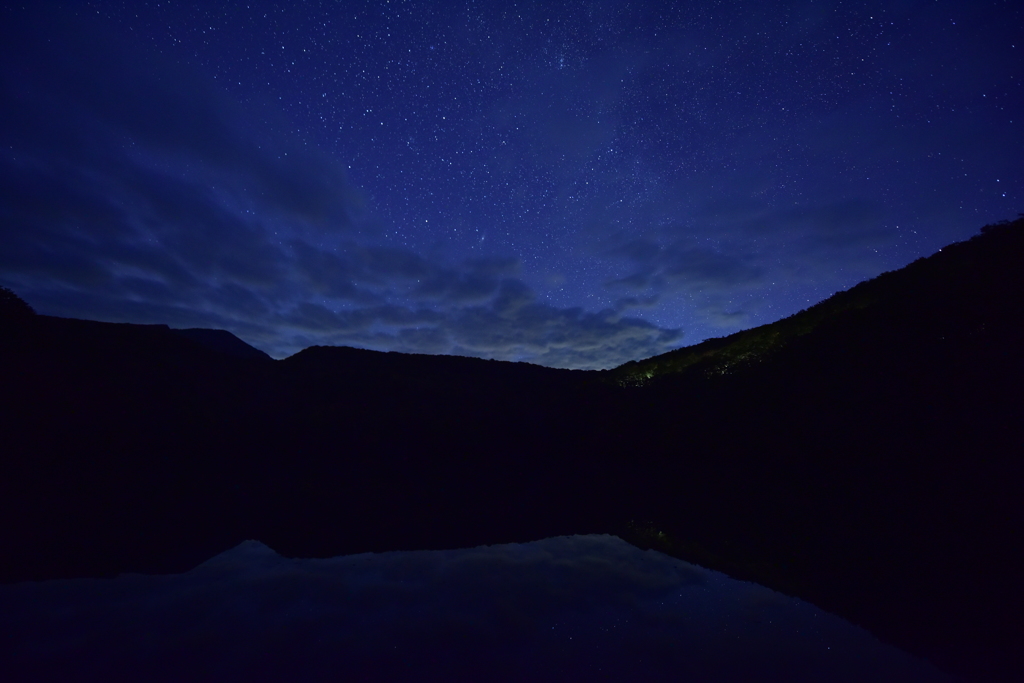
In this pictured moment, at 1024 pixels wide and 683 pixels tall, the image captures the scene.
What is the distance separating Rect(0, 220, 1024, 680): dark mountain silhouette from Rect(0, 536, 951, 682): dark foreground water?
0.89 metres

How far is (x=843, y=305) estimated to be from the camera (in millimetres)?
22922

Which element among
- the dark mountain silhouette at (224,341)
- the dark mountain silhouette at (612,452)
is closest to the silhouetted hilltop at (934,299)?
the dark mountain silhouette at (612,452)

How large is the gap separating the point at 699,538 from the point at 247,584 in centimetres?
936

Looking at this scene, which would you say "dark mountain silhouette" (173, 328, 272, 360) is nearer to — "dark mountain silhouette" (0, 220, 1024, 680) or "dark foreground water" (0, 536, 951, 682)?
"dark mountain silhouette" (0, 220, 1024, 680)

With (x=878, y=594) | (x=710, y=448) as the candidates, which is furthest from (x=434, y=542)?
(x=710, y=448)

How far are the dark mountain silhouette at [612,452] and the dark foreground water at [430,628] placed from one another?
0.89 m

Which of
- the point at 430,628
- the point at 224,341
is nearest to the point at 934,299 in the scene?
the point at 430,628

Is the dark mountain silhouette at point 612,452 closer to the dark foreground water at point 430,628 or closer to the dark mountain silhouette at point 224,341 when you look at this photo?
the dark foreground water at point 430,628

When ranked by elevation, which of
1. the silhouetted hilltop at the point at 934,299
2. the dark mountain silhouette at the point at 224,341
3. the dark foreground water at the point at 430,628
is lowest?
the dark foreground water at the point at 430,628

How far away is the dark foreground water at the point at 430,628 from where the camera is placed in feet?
12.8

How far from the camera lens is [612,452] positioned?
2756cm

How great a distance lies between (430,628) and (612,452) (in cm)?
2491

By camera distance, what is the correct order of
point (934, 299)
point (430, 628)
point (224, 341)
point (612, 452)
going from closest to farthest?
point (430, 628)
point (934, 299)
point (612, 452)
point (224, 341)

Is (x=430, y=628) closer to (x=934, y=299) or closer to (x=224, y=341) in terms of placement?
(x=934, y=299)
